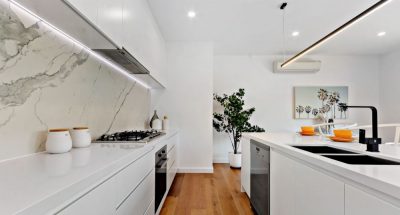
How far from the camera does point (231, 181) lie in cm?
341

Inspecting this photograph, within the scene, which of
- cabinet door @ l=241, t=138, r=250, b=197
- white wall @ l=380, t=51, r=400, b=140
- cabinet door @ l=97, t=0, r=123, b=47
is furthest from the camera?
white wall @ l=380, t=51, r=400, b=140

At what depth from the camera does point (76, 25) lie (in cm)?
121

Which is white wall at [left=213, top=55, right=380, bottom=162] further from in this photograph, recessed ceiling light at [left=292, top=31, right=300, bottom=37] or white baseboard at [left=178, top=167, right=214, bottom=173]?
white baseboard at [left=178, top=167, right=214, bottom=173]

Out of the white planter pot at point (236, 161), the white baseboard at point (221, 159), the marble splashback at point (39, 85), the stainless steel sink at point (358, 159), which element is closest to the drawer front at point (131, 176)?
the marble splashback at point (39, 85)

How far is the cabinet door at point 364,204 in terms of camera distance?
638 mm

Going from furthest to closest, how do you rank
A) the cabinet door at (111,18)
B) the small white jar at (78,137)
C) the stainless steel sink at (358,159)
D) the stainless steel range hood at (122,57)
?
the stainless steel range hood at (122,57) → the small white jar at (78,137) → the cabinet door at (111,18) → the stainless steel sink at (358,159)

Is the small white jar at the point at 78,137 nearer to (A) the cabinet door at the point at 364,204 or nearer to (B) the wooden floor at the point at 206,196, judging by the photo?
(B) the wooden floor at the point at 206,196

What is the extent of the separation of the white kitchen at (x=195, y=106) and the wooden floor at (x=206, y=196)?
0.08 ft

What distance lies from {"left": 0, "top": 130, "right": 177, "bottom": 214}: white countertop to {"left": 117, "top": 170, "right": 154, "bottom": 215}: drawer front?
0.26m

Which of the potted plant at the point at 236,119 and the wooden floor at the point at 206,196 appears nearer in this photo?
the wooden floor at the point at 206,196

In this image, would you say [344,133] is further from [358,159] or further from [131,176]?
[131,176]

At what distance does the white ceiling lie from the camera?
2.78 metres

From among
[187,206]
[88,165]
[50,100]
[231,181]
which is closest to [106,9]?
[50,100]

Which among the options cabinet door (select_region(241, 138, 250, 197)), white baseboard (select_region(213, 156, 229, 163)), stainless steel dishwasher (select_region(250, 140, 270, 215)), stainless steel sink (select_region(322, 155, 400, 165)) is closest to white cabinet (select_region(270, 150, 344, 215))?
stainless steel dishwasher (select_region(250, 140, 270, 215))
